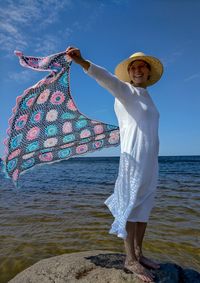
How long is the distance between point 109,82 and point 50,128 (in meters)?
1.11

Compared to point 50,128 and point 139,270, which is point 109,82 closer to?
point 50,128

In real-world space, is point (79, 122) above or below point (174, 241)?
above

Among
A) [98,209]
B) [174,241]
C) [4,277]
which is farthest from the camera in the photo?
[98,209]

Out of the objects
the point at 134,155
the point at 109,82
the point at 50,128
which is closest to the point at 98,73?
the point at 109,82

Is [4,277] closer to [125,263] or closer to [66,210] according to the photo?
[125,263]

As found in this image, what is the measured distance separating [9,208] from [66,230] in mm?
2679

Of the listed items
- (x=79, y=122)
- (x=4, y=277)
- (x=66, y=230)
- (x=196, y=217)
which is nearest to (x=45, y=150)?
(x=79, y=122)

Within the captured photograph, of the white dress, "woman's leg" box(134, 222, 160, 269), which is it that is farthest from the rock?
the white dress

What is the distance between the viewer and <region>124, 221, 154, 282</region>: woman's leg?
304 cm

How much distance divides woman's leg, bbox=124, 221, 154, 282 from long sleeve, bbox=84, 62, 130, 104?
117 centimetres

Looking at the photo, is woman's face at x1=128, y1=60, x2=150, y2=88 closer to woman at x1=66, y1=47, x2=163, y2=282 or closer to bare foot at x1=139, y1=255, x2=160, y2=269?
woman at x1=66, y1=47, x2=163, y2=282

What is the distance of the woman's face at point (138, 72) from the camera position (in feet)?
10.6

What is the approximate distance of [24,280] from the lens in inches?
127

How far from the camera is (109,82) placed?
2.89 meters
